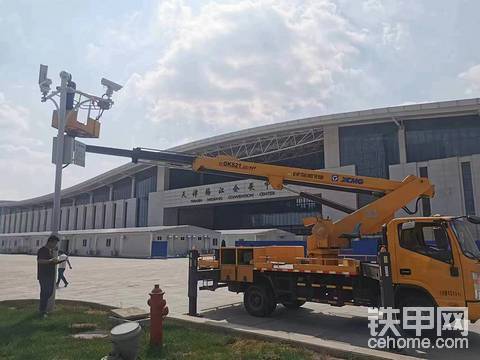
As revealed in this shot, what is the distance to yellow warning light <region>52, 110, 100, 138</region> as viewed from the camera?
11680 millimetres

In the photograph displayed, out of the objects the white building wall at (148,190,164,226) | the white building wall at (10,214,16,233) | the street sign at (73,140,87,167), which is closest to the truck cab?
the street sign at (73,140,87,167)

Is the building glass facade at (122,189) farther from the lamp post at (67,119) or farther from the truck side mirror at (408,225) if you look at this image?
the truck side mirror at (408,225)

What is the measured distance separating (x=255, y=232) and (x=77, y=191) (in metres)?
51.2

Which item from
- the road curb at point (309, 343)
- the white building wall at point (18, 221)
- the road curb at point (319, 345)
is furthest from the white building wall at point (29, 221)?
the road curb at point (319, 345)

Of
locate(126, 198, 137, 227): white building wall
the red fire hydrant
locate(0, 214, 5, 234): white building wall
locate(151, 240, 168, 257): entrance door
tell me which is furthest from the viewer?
locate(0, 214, 5, 234): white building wall

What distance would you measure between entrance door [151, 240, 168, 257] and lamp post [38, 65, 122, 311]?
1341 inches

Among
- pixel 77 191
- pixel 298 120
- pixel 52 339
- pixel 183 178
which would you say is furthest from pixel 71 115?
pixel 77 191

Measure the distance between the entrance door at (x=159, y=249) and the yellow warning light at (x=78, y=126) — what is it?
112ft

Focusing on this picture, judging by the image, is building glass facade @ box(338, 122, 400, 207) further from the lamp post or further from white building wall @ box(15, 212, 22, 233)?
white building wall @ box(15, 212, 22, 233)

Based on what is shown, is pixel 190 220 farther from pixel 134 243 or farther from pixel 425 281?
pixel 425 281

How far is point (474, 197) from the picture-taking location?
36.7 meters

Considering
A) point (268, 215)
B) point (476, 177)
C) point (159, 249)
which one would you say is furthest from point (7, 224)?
point (476, 177)

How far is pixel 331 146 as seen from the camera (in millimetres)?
45969

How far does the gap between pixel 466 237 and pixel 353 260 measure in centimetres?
237
